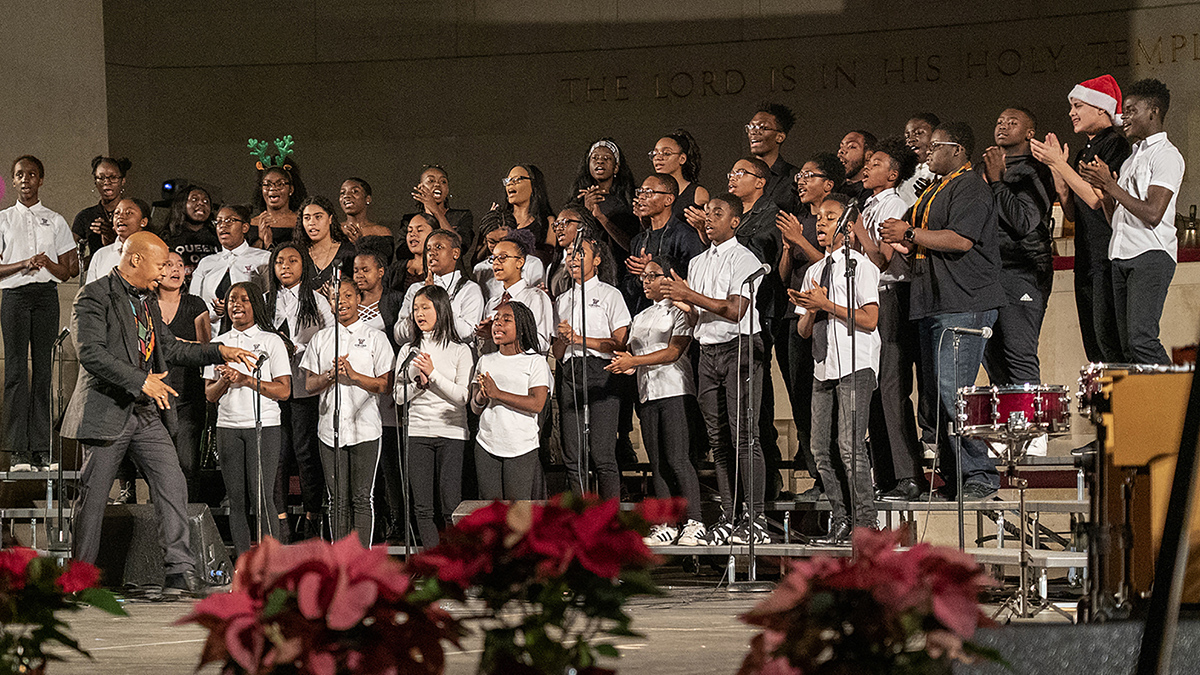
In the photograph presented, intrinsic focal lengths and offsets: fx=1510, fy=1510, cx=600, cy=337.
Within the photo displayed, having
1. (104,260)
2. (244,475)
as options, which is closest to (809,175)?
(244,475)

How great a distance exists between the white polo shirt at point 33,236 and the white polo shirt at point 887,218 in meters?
5.45

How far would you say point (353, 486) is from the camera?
8359 millimetres

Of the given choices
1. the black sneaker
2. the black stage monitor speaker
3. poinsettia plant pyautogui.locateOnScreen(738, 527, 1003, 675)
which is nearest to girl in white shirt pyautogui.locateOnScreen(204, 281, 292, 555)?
the black stage monitor speaker

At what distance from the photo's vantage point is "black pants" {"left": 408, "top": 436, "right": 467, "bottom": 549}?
830cm

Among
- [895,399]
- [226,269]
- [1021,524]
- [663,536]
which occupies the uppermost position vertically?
[226,269]

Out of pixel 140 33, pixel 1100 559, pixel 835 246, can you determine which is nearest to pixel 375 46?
pixel 140 33

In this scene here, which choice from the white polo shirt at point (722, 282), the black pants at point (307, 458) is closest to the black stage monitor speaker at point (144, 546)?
the black pants at point (307, 458)

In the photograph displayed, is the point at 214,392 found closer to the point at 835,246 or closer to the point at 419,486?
the point at 419,486

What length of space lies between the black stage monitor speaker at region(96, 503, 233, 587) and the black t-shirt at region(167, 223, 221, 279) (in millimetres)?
2343

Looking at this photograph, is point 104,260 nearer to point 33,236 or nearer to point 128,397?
point 33,236

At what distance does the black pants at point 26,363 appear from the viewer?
997 centimetres

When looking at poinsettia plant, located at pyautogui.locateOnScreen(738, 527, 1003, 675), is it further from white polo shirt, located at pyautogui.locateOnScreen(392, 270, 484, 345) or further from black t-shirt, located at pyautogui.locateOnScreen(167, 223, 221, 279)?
black t-shirt, located at pyautogui.locateOnScreen(167, 223, 221, 279)

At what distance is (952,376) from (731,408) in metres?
1.15

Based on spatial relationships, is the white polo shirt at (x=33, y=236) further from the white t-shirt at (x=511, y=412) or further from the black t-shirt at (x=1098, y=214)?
the black t-shirt at (x=1098, y=214)
